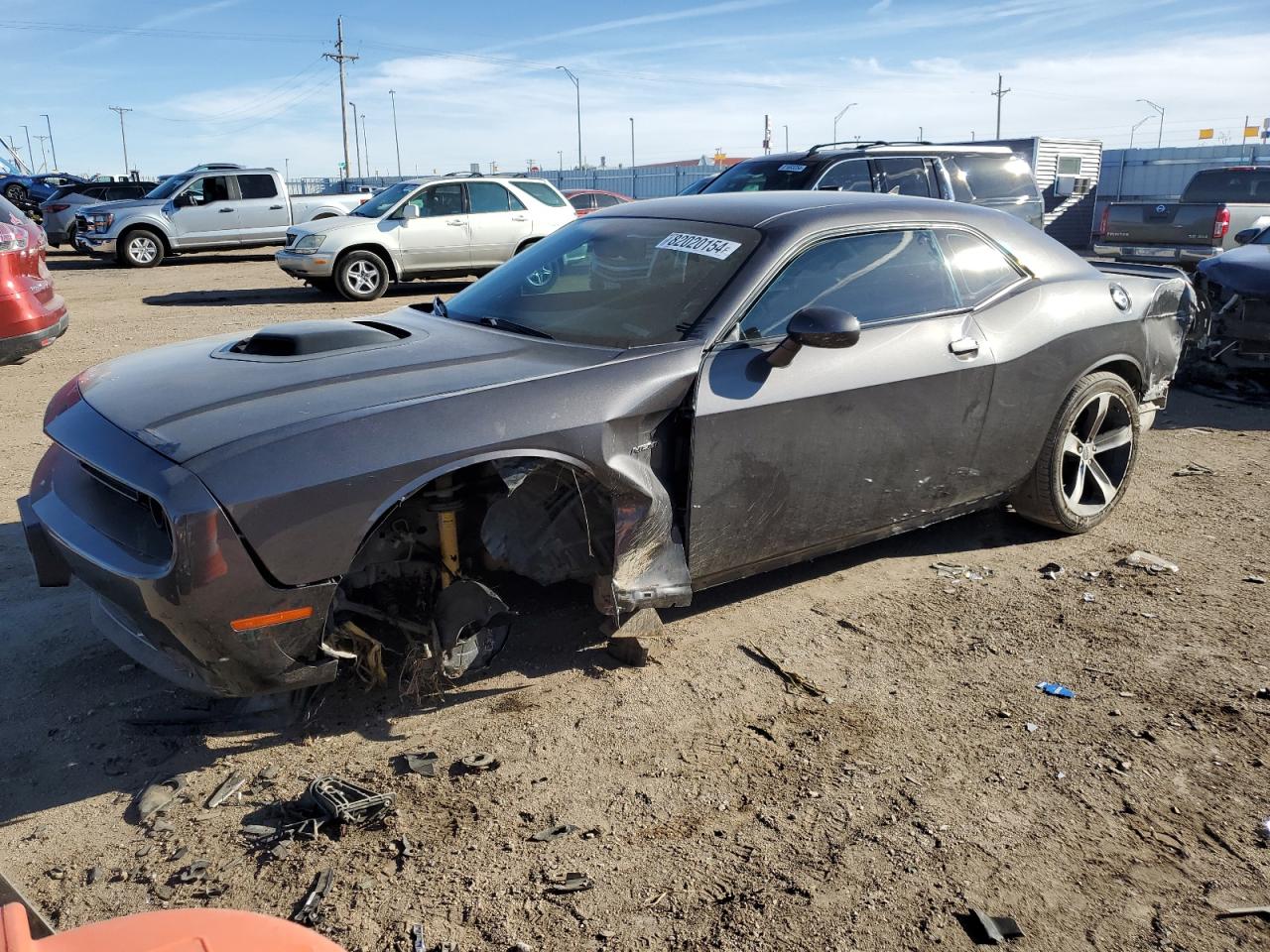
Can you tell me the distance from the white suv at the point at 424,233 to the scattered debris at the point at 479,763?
457 inches

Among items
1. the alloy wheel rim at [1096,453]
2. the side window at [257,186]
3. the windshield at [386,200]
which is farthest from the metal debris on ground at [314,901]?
the side window at [257,186]

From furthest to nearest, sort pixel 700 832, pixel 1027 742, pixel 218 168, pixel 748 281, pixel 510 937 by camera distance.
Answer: pixel 218 168, pixel 748 281, pixel 1027 742, pixel 700 832, pixel 510 937

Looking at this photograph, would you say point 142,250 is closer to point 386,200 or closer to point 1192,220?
point 386,200

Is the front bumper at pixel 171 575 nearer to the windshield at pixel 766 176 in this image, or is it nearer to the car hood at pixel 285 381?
the car hood at pixel 285 381

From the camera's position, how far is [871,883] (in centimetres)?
259

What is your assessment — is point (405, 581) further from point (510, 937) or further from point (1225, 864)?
point (1225, 864)

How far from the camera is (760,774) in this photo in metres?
3.08

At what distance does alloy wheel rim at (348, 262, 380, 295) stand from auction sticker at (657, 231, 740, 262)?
10604 mm

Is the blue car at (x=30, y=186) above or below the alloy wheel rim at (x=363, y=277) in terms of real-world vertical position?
above

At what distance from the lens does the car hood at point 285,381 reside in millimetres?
2932

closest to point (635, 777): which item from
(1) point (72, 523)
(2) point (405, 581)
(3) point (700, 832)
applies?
(3) point (700, 832)

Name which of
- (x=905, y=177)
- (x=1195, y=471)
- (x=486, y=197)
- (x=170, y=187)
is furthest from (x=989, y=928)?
(x=170, y=187)

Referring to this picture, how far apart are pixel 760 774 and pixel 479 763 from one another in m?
0.88

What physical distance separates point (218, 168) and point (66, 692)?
781 inches
